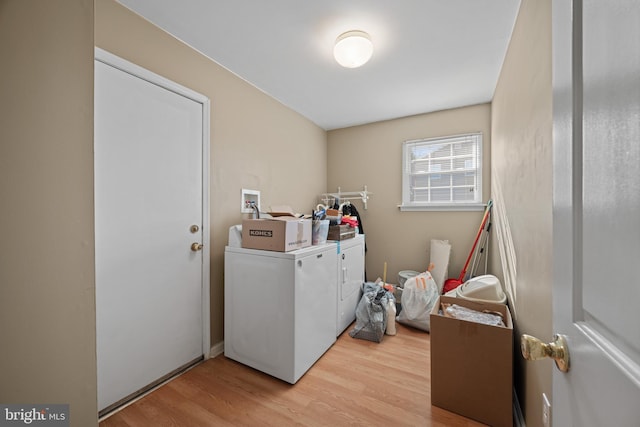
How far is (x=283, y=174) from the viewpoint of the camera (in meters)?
2.85

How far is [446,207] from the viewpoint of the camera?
2998 mm

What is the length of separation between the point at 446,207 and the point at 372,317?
164 centimetres

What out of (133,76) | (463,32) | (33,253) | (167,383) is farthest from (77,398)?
(463,32)

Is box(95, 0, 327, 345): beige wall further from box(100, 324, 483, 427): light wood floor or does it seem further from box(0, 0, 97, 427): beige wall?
box(0, 0, 97, 427): beige wall

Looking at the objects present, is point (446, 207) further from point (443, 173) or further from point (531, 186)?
point (531, 186)

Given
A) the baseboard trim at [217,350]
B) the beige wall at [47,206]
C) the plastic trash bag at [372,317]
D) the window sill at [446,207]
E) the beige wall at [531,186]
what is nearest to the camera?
the beige wall at [47,206]

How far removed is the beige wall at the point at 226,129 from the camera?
5.06 feet

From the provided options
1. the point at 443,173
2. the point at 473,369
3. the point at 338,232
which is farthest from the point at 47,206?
the point at 443,173

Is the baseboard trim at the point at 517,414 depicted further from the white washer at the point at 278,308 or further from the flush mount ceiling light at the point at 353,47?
the flush mount ceiling light at the point at 353,47

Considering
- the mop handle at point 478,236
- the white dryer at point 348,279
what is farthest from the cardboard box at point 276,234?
the mop handle at point 478,236

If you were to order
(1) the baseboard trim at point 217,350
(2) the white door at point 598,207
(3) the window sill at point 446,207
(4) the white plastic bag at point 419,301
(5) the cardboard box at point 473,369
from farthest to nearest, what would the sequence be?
(3) the window sill at point 446,207
(4) the white plastic bag at point 419,301
(1) the baseboard trim at point 217,350
(5) the cardboard box at point 473,369
(2) the white door at point 598,207

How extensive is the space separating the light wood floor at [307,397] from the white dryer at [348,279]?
16.6 inches

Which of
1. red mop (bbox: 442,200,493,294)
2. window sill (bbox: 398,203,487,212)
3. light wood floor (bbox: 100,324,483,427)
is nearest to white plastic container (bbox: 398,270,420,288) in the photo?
red mop (bbox: 442,200,493,294)

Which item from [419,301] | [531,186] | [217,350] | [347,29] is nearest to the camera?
[531,186]
